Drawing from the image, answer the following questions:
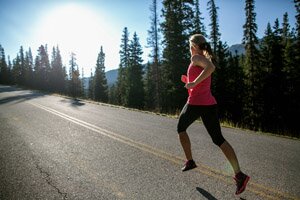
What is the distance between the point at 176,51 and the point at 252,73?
926 cm

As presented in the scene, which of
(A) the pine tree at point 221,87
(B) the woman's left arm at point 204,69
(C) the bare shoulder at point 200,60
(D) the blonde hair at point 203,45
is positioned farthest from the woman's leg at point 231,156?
(A) the pine tree at point 221,87

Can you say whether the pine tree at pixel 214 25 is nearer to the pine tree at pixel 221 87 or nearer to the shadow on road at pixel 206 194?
the pine tree at pixel 221 87

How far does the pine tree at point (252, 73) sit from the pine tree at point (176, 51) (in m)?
7.01

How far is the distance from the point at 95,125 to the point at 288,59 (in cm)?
2756

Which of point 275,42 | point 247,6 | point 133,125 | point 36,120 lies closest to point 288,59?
point 275,42

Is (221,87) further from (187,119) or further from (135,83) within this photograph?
(187,119)

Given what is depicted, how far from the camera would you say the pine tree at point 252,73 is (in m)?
29.0

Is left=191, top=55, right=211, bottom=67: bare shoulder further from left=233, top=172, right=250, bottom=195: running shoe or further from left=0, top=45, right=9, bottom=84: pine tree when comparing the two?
left=0, top=45, right=9, bottom=84: pine tree

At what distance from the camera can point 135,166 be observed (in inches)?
202

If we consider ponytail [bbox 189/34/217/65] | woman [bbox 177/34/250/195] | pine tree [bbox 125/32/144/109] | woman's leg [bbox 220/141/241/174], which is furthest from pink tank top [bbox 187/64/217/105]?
pine tree [bbox 125/32/144/109]

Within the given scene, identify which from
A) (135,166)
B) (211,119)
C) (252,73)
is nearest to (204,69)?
(211,119)

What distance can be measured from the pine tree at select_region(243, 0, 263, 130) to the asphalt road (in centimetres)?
2231

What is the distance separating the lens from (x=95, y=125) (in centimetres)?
996

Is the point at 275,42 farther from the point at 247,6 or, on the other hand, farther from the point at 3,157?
the point at 3,157
